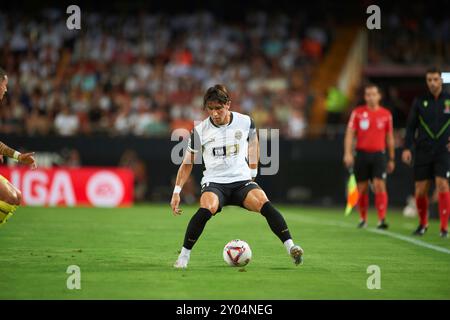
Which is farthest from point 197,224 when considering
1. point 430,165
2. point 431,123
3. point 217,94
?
point 431,123

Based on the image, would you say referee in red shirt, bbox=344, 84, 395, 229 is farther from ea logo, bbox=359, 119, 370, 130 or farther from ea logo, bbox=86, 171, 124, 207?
ea logo, bbox=86, 171, 124, 207

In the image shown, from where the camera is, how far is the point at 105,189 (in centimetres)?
2311

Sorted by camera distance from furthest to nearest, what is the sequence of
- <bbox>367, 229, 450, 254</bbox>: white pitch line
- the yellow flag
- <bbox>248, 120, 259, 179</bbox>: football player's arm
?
1. the yellow flag
2. <bbox>367, 229, 450, 254</bbox>: white pitch line
3. <bbox>248, 120, 259, 179</bbox>: football player's arm

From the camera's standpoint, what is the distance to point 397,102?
83.9 feet

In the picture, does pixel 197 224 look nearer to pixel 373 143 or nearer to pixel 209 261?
pixel 209 261

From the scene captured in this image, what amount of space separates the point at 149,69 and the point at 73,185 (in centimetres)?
598

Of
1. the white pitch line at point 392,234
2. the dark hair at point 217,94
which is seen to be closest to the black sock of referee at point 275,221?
the dark hair at point 217,94

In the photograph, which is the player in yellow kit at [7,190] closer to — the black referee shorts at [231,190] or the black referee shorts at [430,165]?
the black referee shorts at [231,190]

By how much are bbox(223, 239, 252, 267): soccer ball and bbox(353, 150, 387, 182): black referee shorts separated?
6.56 m

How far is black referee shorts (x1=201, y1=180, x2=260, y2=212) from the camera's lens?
9938 mm

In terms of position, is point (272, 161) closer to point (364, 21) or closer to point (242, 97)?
point (242, 97)

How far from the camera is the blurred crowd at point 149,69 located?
25.1m

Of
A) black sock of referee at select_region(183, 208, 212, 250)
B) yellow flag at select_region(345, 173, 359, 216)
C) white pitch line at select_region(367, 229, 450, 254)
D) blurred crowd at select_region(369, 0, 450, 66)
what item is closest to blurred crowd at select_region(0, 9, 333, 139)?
blurred crowd at select_region(369, 0, 450, 66)

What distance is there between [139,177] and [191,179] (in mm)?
1453
